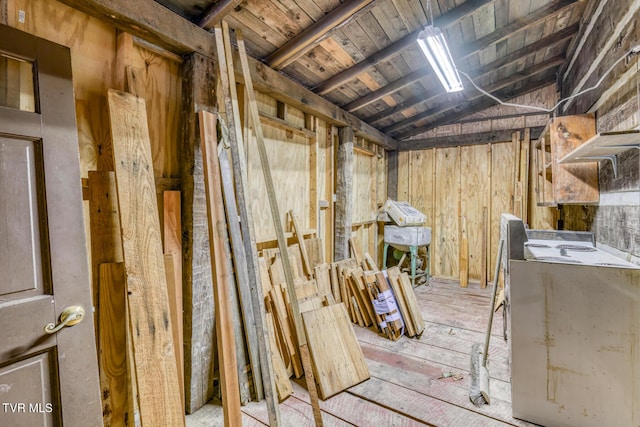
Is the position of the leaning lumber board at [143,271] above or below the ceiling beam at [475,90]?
below

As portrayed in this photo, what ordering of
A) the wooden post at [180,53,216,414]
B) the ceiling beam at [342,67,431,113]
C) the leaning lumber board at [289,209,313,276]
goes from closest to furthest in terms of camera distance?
the wooden post at [180,53,216,414], the leaning lumber board at [289,209,313,276], the ceiling beam at [342,67,431,113]

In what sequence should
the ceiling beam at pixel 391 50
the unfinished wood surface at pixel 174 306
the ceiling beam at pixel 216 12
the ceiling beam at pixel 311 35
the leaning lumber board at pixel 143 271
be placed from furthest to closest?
the ceiling beam at pixel 391 50, the ceiling beam at pixel 311 35, the ceiling beam at pixel 216 12, the unfinished wood surface at pixel 174 306, the leaning lumber board at pixel 143 271

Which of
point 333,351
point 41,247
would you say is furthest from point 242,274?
point 41,247

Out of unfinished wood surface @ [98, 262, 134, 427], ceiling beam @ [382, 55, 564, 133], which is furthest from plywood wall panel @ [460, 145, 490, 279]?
unfinished wood surface @ [98, 262, 134, 427]

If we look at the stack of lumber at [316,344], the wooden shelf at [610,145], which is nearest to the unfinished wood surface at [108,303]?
the stack of lumber at [316,344]

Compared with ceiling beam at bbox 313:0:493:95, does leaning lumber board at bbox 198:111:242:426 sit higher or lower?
A: lower

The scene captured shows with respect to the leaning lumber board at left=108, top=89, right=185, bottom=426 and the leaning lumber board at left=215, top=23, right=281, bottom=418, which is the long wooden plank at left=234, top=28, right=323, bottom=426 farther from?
the leaning lumber board at left=108, top=89, right=185, bottom=426

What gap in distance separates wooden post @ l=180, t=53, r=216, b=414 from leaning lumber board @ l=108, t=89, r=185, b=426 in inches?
11.3

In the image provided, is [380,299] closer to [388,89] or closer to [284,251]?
[284,251]

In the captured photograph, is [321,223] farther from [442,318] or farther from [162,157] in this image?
[162,157]

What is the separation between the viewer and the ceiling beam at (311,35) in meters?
1.79

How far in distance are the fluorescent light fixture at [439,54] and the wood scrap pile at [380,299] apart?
1.72 meters

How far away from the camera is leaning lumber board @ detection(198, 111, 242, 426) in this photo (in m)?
1.53

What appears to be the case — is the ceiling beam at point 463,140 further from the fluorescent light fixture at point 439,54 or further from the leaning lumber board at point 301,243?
the leaning lumber board at point 301,243
